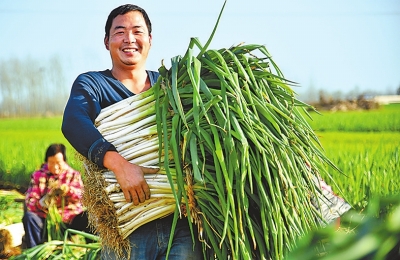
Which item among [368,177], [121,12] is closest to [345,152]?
[368,177]

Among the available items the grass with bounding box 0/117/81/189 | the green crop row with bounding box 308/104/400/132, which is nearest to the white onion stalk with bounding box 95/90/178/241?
the grass with bounding box 0/117/81/189

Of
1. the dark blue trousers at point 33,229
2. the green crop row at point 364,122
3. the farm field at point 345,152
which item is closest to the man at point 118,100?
the farm field at point 345,152

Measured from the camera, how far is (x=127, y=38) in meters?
2.12

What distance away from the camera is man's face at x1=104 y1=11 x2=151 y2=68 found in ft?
6.98

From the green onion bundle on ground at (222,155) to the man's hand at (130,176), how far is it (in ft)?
0.11

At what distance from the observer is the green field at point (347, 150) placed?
503 cm

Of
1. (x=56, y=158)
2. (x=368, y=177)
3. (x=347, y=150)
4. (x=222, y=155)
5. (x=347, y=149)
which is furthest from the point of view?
(x=347, y=149)

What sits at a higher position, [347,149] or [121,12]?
[121,12]

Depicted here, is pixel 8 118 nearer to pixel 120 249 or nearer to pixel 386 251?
pixel 120 249

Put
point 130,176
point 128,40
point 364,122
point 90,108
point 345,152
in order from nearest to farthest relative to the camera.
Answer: point 130,176 → point 90,108 → point 128,40 → point 345,152 → point 364,122

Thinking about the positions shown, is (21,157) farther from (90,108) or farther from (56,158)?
(90,108)

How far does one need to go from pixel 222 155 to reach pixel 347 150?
5920 millimetres

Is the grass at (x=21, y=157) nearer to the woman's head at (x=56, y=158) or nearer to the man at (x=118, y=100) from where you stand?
the woman's head at (x=56, y=158)

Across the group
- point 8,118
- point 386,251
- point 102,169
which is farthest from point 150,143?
point 8,118
